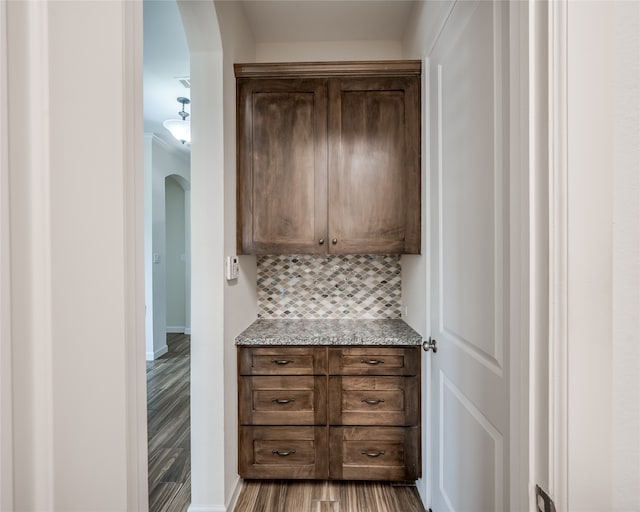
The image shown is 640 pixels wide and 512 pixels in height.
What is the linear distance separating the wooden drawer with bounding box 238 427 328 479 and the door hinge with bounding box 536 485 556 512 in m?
1.62

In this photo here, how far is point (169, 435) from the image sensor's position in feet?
9.08

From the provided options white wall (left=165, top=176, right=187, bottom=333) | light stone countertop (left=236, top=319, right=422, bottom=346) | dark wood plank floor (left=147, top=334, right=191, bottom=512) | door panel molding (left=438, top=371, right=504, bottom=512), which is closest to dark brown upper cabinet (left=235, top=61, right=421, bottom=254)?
light stone countertop (left=236, top=319, right=422, bottom=346)

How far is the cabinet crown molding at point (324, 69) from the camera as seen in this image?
82.3 inches

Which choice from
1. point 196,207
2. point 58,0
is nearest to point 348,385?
point 196,207

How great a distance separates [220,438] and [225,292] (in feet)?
2.47

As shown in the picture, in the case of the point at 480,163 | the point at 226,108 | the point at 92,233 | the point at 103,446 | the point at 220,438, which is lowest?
the point at 220,438

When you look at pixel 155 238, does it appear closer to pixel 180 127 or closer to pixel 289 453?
pixel 180 127

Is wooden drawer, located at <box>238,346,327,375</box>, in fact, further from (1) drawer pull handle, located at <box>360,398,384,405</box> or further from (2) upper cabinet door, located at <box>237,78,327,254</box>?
(2) upper cabinet door, located at <box>237,78,327,254</box>

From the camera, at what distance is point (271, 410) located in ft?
6.77

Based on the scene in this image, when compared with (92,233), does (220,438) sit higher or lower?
lower

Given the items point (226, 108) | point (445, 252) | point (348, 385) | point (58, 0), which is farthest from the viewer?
point (348, 385)

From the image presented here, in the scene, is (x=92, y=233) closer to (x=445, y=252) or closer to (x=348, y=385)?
(x=445, y=252)

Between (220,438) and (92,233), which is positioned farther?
(220,438)

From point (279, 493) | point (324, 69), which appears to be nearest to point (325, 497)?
point (279, 493)
